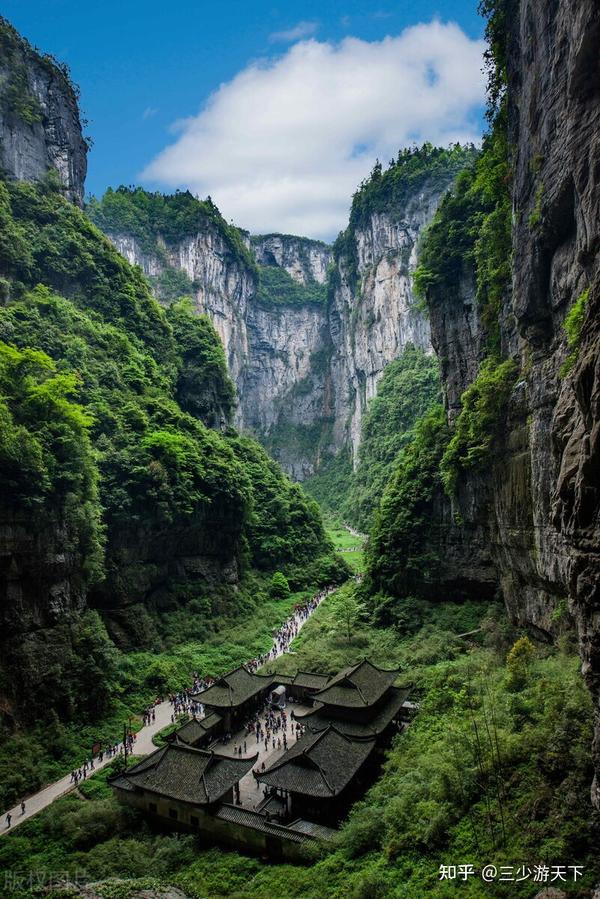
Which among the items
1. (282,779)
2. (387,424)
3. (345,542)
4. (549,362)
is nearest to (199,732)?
(282,779)

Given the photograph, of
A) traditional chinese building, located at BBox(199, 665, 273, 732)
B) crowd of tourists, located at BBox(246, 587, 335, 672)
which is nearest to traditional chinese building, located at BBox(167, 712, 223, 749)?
traditional chinese building, located at BBox(199, 665, 273, 732)

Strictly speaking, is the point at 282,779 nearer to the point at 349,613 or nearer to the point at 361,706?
the point at 361,706

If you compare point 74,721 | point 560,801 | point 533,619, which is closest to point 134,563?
point 74,721

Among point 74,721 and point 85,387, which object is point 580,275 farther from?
point 85,387

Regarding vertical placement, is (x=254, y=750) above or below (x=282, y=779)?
below

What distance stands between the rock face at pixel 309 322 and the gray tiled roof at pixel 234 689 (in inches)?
2462

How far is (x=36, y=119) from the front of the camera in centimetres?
4653

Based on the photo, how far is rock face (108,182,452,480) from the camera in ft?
276

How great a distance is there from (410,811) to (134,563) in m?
21.7

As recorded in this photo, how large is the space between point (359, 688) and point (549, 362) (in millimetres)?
13347

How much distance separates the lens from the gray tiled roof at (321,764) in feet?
53.1

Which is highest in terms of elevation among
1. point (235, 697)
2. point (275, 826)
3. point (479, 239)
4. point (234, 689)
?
point (479, 239)

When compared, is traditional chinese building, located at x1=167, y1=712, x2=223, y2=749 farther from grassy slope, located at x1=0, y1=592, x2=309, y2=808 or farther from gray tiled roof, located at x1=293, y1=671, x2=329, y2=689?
gray tiled roof, located at x1=293, y1=671, x2=329, y2=689

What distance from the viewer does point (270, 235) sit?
11812 cm
